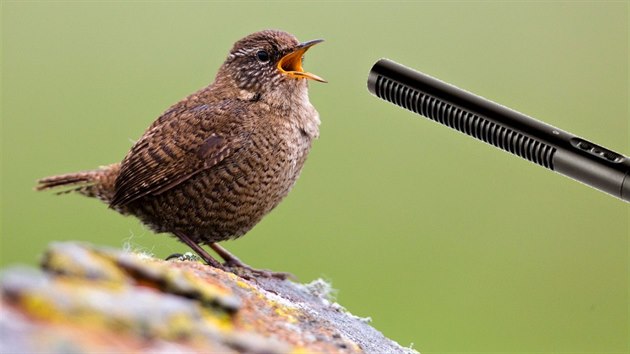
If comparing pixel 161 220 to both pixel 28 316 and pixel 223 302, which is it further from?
pixel 28 316

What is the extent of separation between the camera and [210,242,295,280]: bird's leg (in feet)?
12.3

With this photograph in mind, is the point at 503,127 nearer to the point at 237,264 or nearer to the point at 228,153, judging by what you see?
the point at 228,153

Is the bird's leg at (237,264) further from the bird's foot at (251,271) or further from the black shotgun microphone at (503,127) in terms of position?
the black shotgun microphone at (503,127)

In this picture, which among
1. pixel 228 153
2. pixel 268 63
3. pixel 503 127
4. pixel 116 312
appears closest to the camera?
pixel 116 312

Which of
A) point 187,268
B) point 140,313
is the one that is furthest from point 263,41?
point 140,313

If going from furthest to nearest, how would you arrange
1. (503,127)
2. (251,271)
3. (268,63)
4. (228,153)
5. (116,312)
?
(268,63)
(251,271)
(228,153)
(503,127)
(116,312)

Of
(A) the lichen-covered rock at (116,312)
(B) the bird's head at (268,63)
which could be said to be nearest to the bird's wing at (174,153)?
(B) the bird's head at (268,63)

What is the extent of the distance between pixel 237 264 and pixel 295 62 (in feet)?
3.00

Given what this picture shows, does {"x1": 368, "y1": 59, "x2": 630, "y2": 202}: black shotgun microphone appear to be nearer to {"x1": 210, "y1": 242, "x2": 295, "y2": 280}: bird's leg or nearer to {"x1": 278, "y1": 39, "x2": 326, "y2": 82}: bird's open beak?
{"x1": 278, "y1": 39, "x2": 326, "y2": 82}: bird's open beak

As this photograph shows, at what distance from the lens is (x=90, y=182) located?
4.32 metres

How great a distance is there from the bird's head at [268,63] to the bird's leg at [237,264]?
27.5 inches

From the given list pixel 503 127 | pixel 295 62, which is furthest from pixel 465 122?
pixel 295 62

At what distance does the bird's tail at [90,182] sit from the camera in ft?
13.8

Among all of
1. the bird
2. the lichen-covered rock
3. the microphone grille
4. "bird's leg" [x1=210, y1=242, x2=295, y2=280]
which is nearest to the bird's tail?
the bird
